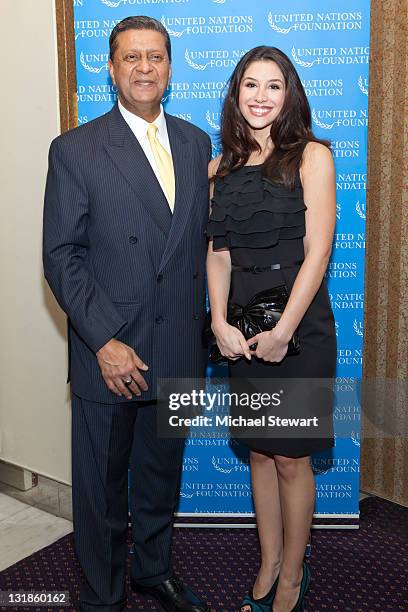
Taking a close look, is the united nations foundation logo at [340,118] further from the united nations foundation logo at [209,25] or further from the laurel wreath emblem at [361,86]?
the united nations foundation logo at [209,25]

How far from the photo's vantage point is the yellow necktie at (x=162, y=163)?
2319 millimetres

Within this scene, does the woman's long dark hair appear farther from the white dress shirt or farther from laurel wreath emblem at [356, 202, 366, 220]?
laurel wreath emblem at [356, 202, 366, 220]

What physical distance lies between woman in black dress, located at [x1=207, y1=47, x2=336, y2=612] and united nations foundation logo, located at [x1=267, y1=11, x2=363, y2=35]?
0.58m

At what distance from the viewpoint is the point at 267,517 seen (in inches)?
96.9

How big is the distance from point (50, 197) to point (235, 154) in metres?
0.60

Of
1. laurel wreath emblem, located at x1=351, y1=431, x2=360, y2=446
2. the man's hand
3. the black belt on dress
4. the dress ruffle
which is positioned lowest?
laurel wreath emblem, located at x1=351, y1=431, x2=360, y2=446

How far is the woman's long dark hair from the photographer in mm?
2219

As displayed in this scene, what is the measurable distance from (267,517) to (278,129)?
1272 mm

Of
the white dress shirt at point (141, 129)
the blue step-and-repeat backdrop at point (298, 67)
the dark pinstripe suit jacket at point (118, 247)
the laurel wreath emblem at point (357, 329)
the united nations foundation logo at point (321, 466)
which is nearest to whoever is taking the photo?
the dark pinstripe suit jacket at point (118, 247)

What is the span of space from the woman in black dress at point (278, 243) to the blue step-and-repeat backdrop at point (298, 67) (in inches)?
21.3

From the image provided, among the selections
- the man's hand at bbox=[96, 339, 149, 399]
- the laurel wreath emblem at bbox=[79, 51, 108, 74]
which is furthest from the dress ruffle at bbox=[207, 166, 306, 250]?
the laurel wreath emblem at bbox=[79, 51, 108, 74]

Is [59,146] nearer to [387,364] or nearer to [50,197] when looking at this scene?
[50,197]

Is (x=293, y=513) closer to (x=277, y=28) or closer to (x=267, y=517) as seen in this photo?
(x=267, y=517)

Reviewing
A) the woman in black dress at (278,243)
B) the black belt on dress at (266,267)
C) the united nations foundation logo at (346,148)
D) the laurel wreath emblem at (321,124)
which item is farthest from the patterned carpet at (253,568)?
the laurel wreath emblem at (321,124)
